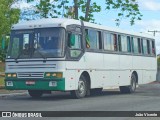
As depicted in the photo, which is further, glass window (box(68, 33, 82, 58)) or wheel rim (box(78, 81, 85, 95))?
wheel rim (box(78, 81, 85, 95))

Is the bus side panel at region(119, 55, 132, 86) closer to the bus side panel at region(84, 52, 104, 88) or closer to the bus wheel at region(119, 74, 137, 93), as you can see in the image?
the bus wheel at region(119, 74, 137, 93)

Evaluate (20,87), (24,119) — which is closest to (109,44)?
(20,87)

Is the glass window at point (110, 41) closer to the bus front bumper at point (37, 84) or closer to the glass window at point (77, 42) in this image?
the glass window at point (77, 42)

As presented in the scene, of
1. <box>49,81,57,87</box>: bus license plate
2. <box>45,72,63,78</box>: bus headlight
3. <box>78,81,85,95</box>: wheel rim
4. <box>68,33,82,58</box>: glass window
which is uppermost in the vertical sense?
<box>68,33,82,58</box>: glass window

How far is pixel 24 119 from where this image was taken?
12.7 m

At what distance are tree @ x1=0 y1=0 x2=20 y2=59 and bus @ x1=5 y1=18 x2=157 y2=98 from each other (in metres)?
10.9

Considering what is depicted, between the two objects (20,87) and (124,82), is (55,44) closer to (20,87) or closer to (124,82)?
(20,87)

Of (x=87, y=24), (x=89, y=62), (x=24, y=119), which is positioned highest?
(x=87, y=24)

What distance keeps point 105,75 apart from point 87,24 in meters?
2.67

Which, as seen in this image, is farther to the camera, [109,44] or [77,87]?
[109,44]

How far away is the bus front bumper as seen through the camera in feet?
64.6

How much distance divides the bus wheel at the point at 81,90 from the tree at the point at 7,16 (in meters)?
11.9

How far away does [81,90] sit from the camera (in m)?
21.2

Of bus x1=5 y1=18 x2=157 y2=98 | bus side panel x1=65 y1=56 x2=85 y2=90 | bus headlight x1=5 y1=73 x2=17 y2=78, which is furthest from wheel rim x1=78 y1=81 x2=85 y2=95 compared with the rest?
bus headlight x1=5 y1=73 x2=17 y2=78
